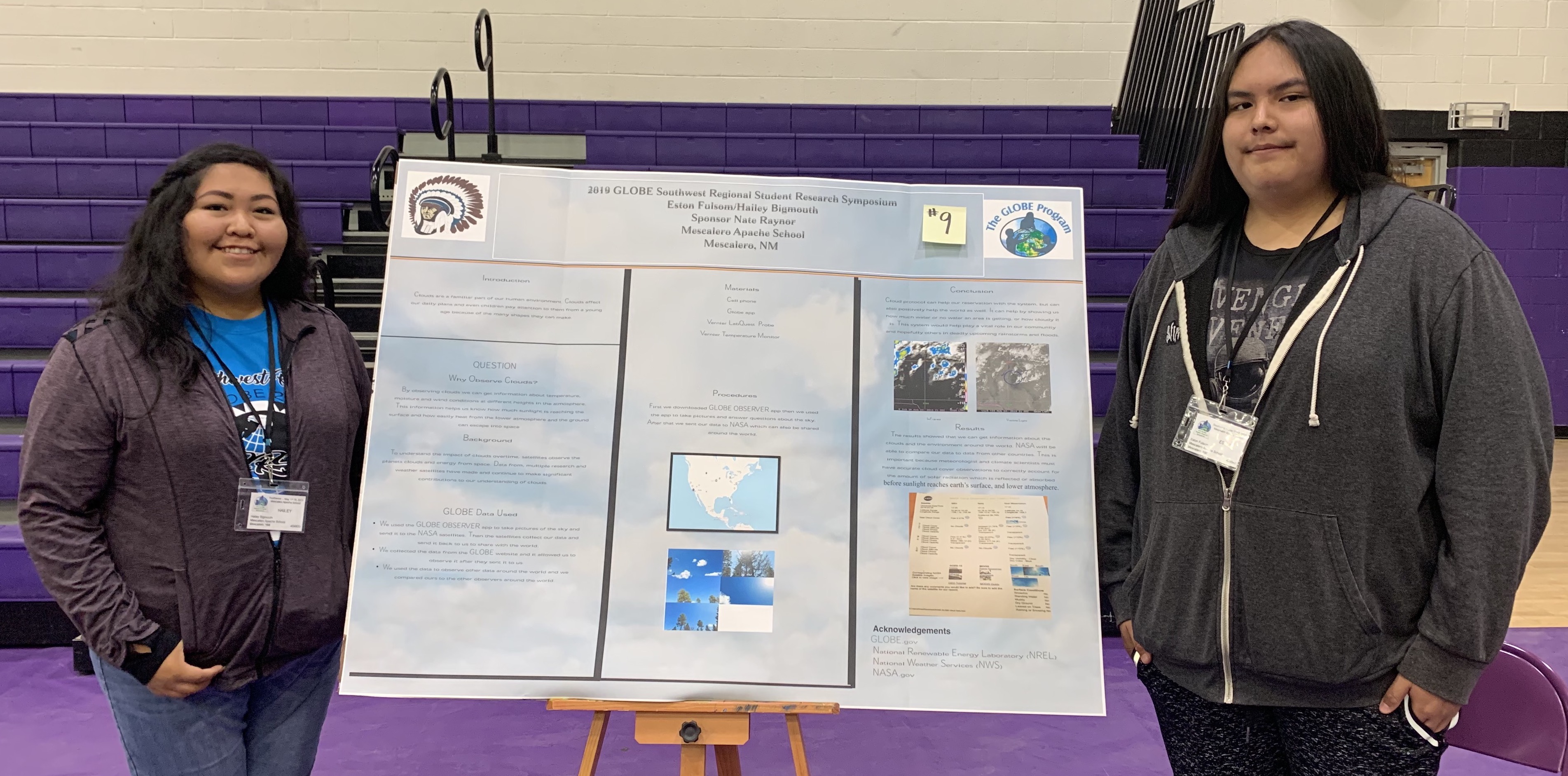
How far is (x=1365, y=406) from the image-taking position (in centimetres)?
121

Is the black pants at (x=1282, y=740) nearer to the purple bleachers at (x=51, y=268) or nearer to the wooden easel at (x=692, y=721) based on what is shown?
the wooden easel at (x=692, y=721)

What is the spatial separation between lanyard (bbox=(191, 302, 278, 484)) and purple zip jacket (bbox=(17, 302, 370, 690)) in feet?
0.08

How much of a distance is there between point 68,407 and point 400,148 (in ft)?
16.7

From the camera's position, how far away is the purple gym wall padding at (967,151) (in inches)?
233

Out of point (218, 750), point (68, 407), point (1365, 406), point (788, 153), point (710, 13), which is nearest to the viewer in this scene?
point (1365, 406)

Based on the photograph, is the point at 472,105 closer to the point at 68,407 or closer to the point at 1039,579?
the point at 68,407

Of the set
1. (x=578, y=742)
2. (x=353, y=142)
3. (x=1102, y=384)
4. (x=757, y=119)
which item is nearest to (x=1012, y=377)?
(x=578, y=742)

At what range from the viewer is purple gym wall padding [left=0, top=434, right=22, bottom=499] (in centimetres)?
346

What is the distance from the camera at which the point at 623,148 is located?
19.3ft

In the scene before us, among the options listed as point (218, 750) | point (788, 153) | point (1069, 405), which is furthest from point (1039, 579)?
point (788, 153)

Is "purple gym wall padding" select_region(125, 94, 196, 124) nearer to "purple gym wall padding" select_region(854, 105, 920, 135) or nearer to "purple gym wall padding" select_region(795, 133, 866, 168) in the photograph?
"purple gym wall padding" select_region(795, 133, 866, 168)

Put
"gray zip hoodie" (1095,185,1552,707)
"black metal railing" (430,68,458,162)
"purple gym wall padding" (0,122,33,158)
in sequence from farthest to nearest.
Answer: "purple gym wall padding" (0,122,33,158) < "black metal railing" (430,68,458,162) < "gray zip hoodie" (1095,185,1552,707)

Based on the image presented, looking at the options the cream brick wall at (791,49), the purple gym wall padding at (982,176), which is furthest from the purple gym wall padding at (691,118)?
the purple gym wall padding at (982,176)

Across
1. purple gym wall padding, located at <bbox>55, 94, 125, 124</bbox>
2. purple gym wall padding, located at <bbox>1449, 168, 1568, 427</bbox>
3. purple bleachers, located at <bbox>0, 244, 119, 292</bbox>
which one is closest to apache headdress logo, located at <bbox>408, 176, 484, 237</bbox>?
purple bleachers, located at <bbox>0, 244, 119, 292</bbox>
